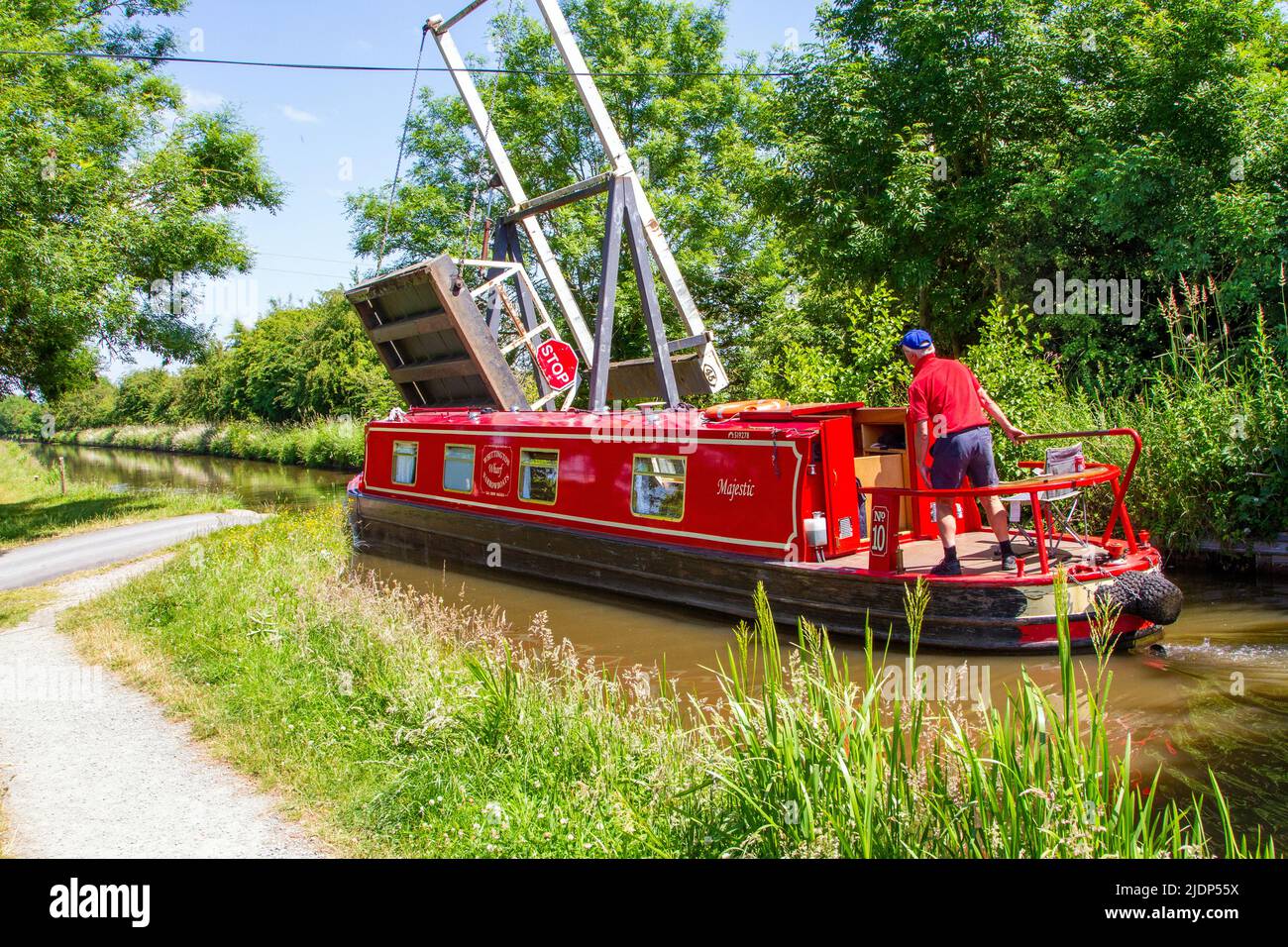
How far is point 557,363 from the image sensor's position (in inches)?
475

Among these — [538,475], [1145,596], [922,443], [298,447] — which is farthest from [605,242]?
[298,447]

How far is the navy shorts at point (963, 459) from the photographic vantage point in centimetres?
663

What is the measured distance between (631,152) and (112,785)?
842 inches

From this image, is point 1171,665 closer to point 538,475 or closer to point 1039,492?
point 1039,492

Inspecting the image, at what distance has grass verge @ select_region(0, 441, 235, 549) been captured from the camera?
1529cm

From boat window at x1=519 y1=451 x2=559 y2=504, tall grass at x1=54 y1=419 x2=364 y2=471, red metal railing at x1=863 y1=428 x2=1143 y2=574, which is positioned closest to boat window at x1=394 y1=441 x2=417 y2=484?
boat window at x1=519 y1=451 x2=559 y2=504

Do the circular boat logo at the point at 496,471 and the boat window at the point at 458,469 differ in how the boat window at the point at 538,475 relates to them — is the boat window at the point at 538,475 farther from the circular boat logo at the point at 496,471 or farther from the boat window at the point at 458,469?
the boat window at the point at 458,469

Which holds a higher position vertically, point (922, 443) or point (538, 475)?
point (922, 443)

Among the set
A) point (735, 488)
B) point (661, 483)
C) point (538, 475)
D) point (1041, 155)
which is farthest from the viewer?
point (1041, 155)

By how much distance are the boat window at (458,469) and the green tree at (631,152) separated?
11616 millimetres

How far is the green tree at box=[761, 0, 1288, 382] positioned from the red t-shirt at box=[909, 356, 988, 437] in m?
6.74

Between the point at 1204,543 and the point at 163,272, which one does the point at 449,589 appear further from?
the point at 163,272

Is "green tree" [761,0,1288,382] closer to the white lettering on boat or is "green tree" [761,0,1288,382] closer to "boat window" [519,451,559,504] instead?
the white lettering on boat

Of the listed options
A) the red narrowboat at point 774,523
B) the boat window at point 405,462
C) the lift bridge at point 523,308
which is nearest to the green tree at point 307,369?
the boat window at point 405,462
